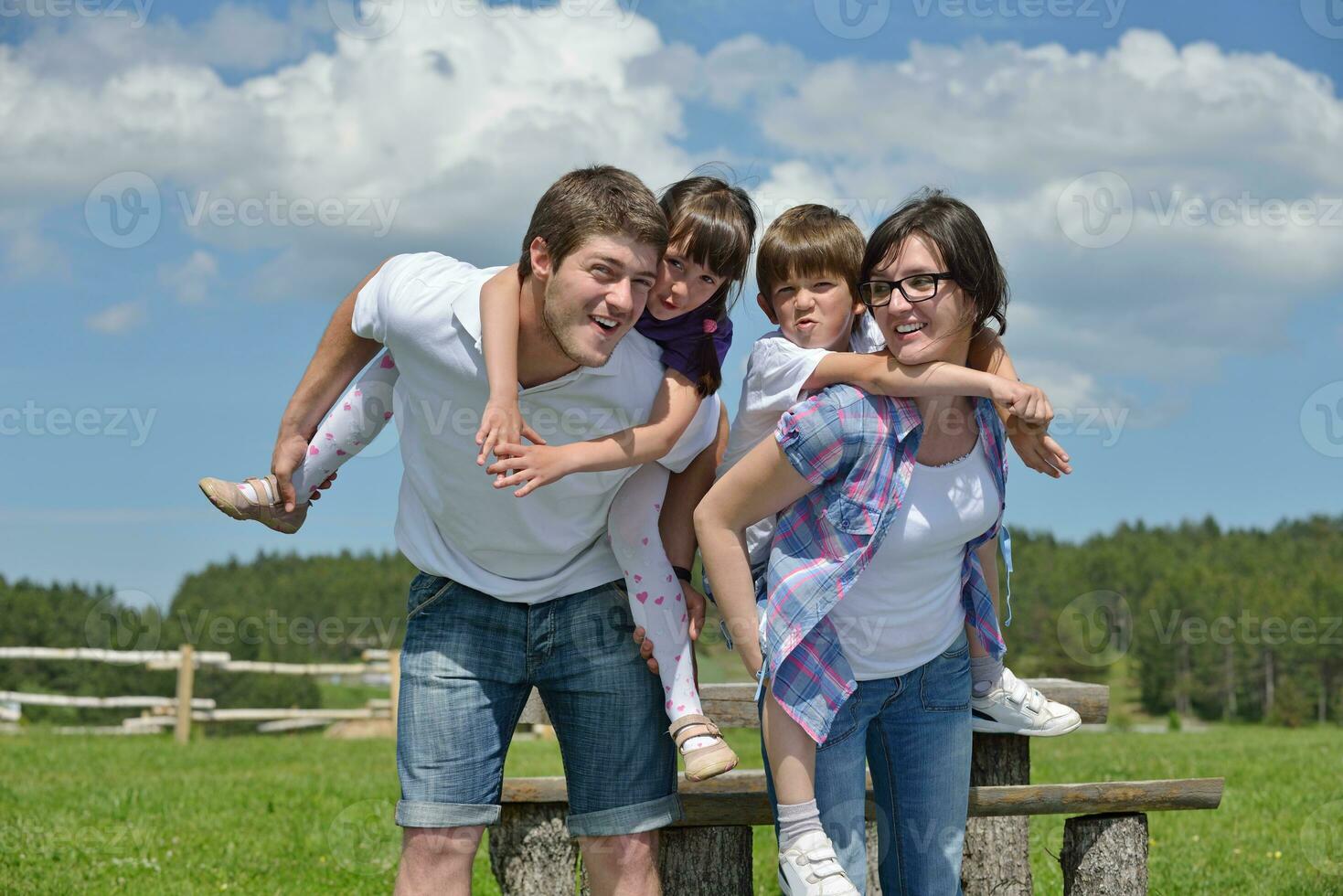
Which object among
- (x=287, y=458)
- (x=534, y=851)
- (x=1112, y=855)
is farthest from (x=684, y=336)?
(x=1112, y=855)

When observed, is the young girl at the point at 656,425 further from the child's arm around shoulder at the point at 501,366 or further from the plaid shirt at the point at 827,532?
the plaid shirt at the point at 827,532

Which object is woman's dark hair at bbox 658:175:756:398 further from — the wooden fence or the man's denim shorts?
the wooden fence

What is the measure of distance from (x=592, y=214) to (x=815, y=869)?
61.1 inches

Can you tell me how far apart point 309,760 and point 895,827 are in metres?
10.9

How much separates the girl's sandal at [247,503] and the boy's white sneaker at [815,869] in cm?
166

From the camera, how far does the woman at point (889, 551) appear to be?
8.81 ft

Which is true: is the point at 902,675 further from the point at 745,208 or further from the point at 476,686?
the point at 745,208

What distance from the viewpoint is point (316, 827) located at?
685cm

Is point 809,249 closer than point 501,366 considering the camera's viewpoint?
No

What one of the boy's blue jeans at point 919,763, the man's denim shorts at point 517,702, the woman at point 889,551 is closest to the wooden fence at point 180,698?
the man's denim shorts at point 517,702

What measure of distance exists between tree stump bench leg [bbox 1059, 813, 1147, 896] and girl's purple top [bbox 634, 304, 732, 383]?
1834mm

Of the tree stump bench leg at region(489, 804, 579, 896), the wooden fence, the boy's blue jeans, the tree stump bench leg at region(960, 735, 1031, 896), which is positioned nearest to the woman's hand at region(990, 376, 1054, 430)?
the boy's blue jeans

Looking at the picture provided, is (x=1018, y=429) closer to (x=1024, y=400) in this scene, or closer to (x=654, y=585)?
(x=1024, y=400)

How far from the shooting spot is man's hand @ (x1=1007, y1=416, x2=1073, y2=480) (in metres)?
2.84
